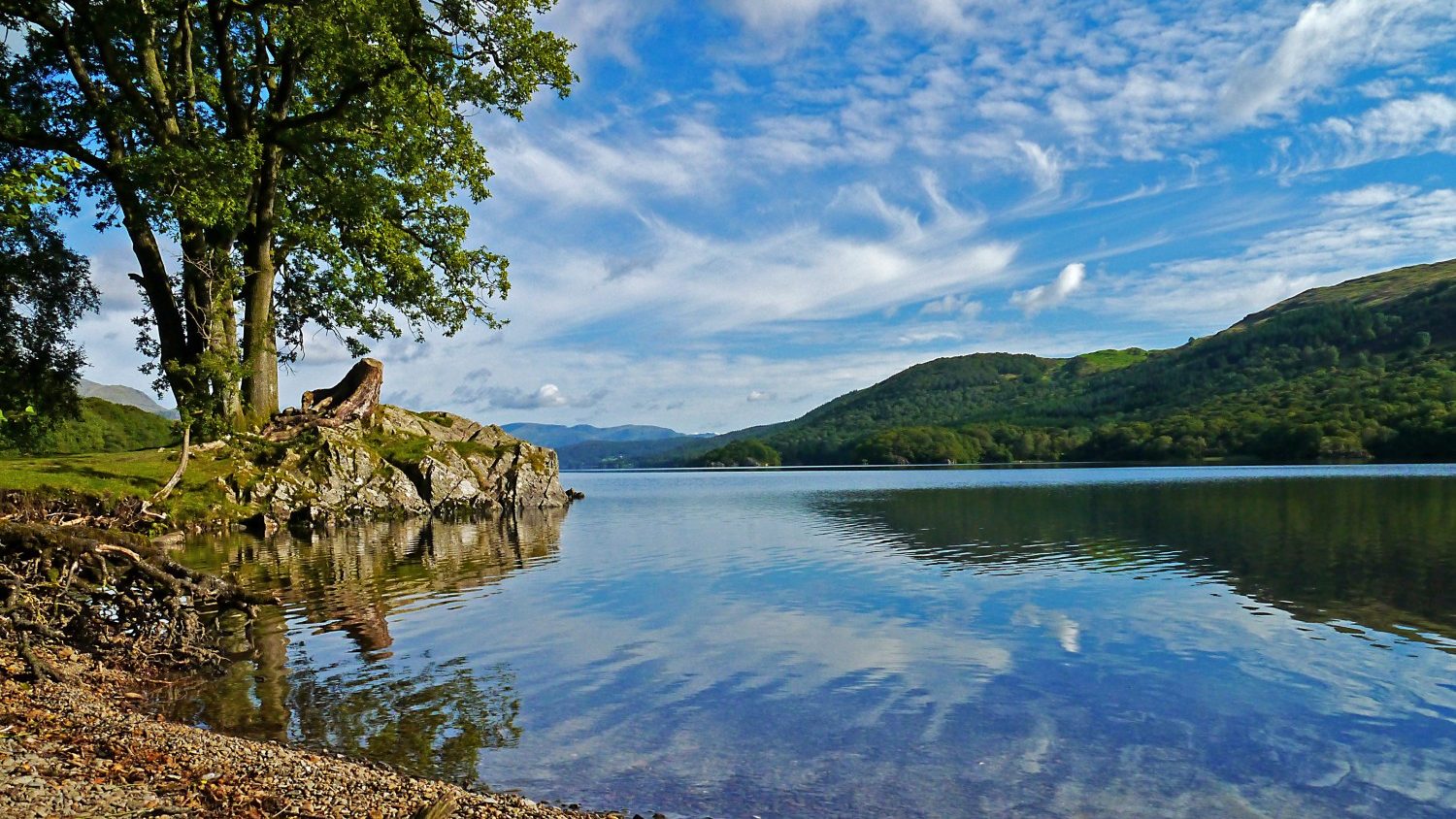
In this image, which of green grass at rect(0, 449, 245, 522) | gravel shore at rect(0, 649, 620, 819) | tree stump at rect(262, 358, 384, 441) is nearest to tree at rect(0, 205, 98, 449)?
green grass at rect(0, 449, 245, 522)

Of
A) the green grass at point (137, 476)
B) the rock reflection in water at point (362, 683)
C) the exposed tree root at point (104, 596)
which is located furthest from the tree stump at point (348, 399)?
the exposed tree root at point (104, 596)

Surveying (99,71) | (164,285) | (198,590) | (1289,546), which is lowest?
(1289,546)

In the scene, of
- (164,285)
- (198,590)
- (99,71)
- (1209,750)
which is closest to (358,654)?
(198,590)

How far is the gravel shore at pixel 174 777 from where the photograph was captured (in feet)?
26.9

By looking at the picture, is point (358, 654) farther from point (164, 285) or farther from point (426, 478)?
point (426, 478)

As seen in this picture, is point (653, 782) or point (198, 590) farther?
point (198, 590)

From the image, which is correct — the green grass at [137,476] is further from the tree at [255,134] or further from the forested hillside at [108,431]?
the forested hillside at [108,431]

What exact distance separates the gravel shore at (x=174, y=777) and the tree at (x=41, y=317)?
125 ft

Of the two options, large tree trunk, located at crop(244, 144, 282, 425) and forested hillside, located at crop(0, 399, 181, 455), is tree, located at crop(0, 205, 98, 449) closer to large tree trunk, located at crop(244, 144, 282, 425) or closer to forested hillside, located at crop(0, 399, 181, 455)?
large tree trunk, located at crop(244, 144, 282, 425)

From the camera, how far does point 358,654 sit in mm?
17875

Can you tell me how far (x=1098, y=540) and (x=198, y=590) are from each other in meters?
37.9

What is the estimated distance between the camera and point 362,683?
15.4m

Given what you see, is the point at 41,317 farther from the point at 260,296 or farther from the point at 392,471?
the point at 392,471

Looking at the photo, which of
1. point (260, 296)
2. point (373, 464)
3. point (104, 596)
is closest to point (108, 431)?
point (373, 464)
